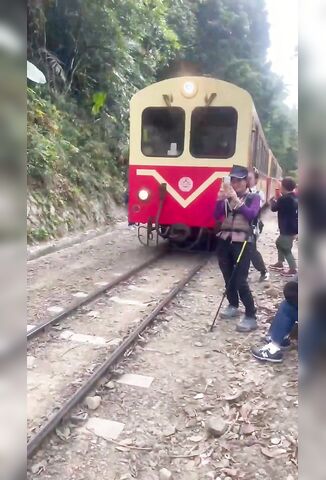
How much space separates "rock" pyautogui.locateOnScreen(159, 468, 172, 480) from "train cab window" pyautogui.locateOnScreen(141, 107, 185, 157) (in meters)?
4.54

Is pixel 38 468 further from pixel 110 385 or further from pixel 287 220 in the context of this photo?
pixel 287 220

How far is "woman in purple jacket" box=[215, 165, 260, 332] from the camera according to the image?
11.4ft

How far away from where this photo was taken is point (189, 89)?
5.82m

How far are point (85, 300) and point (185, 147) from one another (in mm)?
2693

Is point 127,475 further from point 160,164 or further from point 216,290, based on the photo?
point 160,164

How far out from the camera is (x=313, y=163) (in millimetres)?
824

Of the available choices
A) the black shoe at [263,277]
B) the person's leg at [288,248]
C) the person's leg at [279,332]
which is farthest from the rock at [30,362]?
the person's leg at [288,248]

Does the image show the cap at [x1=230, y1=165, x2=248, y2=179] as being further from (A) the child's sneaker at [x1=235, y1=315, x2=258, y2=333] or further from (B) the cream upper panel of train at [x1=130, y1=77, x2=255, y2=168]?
(B) the cream upper panel of train at [x1=130, y1=77, x2=255, y2=168]

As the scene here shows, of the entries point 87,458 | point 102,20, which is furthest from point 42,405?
point 102,20

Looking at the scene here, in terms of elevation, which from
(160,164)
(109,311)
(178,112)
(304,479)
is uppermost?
(178,112)

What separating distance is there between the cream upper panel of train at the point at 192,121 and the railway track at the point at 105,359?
155cm

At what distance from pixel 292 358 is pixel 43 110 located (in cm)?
672

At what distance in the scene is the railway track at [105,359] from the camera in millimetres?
2209

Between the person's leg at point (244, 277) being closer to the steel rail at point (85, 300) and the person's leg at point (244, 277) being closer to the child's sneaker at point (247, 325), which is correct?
the child's sneaker at point (247, 325)
